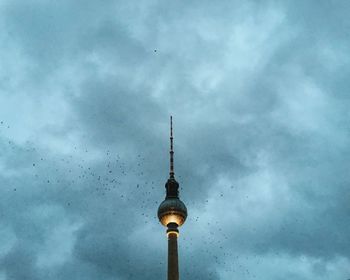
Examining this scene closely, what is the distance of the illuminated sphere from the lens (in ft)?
302

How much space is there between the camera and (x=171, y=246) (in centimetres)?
8944

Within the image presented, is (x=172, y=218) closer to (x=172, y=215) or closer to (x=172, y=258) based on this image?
(x=172, y=215)

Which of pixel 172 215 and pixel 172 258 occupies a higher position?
pixel 172 215

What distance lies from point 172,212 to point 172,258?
29.2 ft

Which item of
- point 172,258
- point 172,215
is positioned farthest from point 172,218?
point 172,258

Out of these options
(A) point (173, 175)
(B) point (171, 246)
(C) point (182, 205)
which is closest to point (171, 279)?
(B) point (171, 246)

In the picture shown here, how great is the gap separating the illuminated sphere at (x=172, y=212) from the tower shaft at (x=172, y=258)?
246 centimetres

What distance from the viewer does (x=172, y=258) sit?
280 ft

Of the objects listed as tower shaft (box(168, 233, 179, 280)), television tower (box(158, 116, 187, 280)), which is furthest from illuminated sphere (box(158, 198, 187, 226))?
tower shaft (box(168, 233, 179, 280))

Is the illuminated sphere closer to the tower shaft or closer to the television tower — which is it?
the television tower

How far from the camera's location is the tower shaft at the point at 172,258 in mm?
83369

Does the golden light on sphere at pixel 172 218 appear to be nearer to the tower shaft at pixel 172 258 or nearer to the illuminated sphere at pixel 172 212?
the illuminated sphere at pixel 172 212

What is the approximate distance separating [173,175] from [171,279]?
76.6 ft

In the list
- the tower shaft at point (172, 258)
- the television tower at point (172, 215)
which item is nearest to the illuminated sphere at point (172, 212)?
the television tower at point (172, 215)
